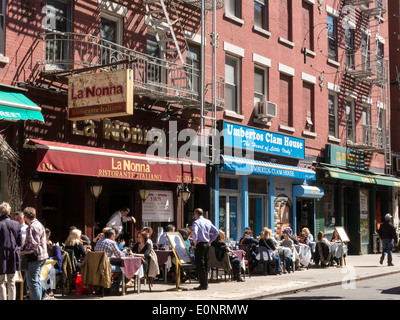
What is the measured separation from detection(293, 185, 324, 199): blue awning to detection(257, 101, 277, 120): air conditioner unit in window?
10.5 feet

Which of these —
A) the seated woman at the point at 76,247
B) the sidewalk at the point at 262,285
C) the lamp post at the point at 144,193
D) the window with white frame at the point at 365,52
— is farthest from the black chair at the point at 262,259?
the window with white frame at the point at 365,52

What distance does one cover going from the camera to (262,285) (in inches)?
582

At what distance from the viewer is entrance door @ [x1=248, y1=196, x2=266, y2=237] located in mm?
22766

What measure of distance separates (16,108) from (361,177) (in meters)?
17.3

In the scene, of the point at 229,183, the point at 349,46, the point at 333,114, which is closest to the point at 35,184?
the point at 229,183

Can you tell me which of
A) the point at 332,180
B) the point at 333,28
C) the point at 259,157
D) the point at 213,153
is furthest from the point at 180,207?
the point at 333,28

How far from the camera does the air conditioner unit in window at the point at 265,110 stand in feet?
72.1

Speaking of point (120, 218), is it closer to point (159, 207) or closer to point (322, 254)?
point (159, 207)

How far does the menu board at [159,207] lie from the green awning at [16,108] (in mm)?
5334

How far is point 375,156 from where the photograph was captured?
30.3 m

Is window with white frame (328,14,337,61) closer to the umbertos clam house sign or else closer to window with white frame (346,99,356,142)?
window with white frame (346,99,356,142)

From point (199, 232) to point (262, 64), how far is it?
10.3m

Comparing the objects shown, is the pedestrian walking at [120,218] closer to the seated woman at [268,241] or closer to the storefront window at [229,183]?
the seated woman at [268,241]

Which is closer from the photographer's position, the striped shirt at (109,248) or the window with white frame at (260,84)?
the striped shirt at (109,248)
